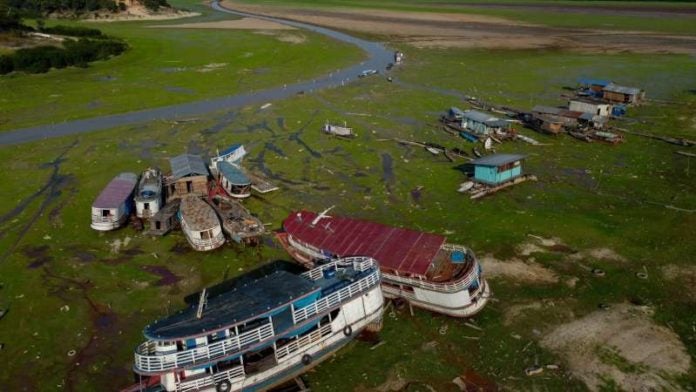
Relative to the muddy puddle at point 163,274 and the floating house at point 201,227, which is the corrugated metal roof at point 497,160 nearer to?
the floating house at point 201,227

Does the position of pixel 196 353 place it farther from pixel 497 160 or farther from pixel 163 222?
pixel 497 160

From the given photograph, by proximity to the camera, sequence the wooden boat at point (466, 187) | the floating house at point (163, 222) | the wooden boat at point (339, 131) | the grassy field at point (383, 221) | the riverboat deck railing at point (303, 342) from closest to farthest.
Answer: the riverboat deck railing at point (303, 342) → the grassy field at point (383, 221) → the floating house at point (163, 222) → the wooden boat at point (466, 187) → the wooden boat at point (339, 131)

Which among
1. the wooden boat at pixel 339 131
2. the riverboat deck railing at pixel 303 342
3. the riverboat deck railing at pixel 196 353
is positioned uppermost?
the riverboat deck railing at pixel 196 353

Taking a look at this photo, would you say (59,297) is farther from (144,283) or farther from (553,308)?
(553,308)

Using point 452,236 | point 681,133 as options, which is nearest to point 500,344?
point 452,236

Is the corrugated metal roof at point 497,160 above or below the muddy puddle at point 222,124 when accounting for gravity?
above

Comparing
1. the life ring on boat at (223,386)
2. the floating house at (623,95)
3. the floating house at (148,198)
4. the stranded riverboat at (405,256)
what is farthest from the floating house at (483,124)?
the life ring on boat at (223,386)

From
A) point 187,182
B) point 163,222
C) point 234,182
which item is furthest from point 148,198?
point 234,182
